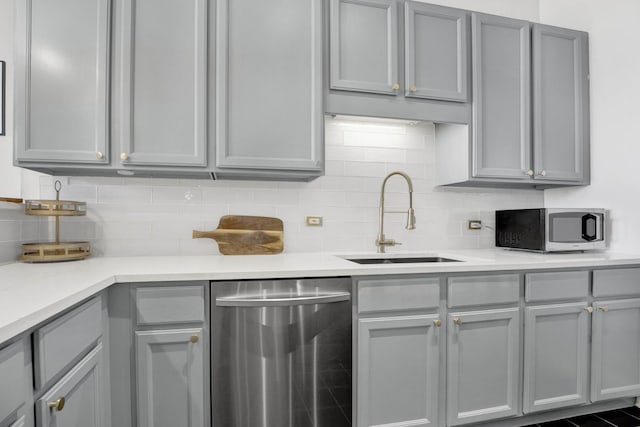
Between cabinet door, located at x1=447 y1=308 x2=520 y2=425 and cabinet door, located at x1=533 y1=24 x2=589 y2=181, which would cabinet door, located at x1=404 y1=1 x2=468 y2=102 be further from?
cabinet door, located at x1=447 y1=308 x2=520 y2=425

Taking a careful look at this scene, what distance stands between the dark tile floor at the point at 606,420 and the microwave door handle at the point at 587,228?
1002 mm

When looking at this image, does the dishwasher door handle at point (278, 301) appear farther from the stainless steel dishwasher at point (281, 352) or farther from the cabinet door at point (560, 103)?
the cabinet door at point (560, 103)

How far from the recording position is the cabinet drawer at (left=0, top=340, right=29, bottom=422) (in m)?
0.77

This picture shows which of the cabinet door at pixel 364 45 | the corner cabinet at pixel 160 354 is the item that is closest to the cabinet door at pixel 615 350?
the cabinet door at pixel 364 45

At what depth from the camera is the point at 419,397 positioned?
67.2 inches

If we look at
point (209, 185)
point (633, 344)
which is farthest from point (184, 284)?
point (633, 344)

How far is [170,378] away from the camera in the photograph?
1.45 meters

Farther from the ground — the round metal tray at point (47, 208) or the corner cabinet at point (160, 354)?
the round metal tray at point (47, 208)

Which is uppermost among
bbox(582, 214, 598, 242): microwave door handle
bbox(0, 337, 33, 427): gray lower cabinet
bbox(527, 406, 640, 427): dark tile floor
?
bbox(582, 214, 598, 242): microwave door handle

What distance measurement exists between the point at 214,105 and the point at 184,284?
89 cm

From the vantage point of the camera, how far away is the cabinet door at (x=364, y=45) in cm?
195

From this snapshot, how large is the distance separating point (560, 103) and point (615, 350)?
152cm

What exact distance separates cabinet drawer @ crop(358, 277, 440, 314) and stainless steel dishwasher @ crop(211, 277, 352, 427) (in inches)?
3.3

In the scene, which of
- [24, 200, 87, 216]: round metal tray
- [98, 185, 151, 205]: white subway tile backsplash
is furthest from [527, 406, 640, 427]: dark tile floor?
[24, 200, 87, 216]: round metal tray
